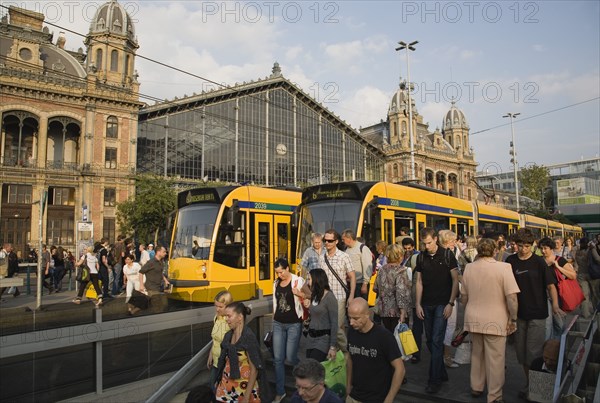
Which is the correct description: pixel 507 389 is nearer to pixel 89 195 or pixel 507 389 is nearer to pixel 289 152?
pixel 89 195

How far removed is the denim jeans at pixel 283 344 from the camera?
574 cm

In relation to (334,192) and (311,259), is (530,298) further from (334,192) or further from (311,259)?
(334,192)

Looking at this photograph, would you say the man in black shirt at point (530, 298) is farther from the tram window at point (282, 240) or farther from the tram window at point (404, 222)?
the tram window at point (282, 240)

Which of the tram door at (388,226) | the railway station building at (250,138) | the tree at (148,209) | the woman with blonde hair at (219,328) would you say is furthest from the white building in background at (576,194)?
the woman with blonde hair at (219,328)

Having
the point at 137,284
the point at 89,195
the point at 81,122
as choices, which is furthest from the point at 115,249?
the point at 81,122

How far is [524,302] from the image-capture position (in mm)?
5574

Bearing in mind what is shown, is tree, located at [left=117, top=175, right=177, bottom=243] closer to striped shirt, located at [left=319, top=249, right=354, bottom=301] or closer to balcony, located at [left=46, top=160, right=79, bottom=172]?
balcony, located at [left=46, top=160, right=79, bottom=172]

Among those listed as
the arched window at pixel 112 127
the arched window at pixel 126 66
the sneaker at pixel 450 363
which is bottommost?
the sneaker at pixel 450 363

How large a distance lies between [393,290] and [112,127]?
129 ft

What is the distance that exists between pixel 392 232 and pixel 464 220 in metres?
6.79

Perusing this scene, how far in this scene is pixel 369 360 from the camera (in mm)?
4105

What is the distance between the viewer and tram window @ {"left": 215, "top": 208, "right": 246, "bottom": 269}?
12.4 meters

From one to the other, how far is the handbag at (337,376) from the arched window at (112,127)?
40282 mm

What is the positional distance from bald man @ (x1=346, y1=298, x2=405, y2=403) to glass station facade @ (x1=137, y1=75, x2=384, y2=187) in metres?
38.9
